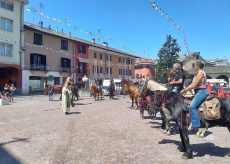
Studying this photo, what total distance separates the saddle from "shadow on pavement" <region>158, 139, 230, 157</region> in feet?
3.49

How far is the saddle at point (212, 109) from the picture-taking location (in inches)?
280

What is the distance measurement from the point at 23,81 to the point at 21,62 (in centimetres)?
268

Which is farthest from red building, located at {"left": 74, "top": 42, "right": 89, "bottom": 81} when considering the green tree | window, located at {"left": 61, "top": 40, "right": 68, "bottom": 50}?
the green tree

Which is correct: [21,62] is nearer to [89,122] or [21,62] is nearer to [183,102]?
[89,122]

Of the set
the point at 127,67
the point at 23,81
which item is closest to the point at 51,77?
the point at 23,81

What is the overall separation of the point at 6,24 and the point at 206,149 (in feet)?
122

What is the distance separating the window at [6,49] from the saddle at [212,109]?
3602cm

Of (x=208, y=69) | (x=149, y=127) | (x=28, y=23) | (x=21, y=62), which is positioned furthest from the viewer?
(x=208, y=69)

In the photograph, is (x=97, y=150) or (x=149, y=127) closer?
(x=97, y=150)

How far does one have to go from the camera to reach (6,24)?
40.0m

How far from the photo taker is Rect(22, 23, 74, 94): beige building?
4322 cm

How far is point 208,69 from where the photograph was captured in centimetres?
7050

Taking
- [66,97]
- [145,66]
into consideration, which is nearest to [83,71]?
[145,66]

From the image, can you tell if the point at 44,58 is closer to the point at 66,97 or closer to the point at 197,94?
the point at 66,97
